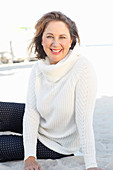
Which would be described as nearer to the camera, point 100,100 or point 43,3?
point 100,100

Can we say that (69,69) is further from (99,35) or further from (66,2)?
(99,35)

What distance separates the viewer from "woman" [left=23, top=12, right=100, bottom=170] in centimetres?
139

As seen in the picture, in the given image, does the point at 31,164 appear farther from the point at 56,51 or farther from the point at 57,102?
the point at 56,51

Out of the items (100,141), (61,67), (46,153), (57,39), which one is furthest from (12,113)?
(100,141)

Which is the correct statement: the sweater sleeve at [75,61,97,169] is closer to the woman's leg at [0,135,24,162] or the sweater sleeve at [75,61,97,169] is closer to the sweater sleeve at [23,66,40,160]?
the sweater sleeve at [23,66,40,160]

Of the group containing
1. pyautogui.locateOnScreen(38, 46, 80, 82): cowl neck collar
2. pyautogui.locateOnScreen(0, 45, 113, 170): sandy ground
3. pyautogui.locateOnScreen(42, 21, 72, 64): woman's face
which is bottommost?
pyautogui.locateOnScreen(0, 45, 113, 170): sandy ground

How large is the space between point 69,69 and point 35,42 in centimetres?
38

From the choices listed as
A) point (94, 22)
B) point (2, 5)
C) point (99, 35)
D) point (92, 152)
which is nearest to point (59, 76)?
point (92, 152)

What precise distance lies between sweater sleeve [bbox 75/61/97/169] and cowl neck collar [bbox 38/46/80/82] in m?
0.12

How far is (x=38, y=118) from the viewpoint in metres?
1.65

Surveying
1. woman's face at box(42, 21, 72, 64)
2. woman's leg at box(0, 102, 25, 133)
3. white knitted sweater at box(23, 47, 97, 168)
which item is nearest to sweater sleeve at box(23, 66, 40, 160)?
white knitted sweater at box(23, 47, 97, 168)

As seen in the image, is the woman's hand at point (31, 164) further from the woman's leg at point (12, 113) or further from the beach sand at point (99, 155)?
the woman's leg at point (12, 113)

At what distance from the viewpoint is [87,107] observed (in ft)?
4.55

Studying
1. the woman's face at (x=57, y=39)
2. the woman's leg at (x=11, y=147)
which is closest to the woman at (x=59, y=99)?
the woman's face at (x=57, y=39)
